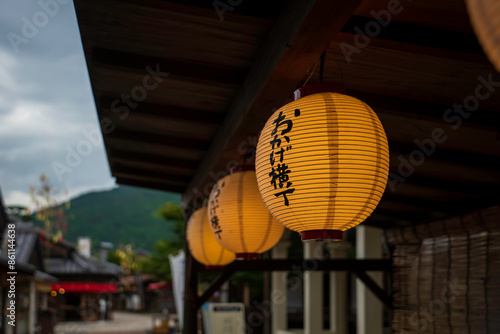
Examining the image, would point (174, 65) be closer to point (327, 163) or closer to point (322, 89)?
point (322, 89)

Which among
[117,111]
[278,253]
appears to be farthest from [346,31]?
[278,253]

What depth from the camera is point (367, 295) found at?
7680mm

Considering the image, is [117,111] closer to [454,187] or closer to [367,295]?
[454,187]

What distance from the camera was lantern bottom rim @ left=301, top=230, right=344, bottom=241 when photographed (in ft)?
7.18

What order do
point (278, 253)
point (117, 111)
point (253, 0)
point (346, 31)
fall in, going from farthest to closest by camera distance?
1. point (278, 253)
2. point (117, 111)
3. point (253, 0)
4. point (346, 31)

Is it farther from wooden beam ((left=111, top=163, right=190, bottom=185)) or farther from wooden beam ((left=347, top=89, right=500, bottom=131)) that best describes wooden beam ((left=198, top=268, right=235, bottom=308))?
wooden beam ((left=347, top=89, right=500, bottom=131))

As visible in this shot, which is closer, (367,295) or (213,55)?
(213,55)

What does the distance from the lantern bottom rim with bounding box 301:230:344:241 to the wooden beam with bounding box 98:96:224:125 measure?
2.07 meters

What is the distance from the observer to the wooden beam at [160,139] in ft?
16.3

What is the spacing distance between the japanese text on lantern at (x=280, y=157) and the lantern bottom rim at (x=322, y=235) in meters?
0.18

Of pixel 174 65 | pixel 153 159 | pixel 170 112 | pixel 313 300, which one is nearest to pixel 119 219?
pixel 313 300

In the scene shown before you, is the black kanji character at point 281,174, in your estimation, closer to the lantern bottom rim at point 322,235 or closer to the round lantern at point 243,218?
the lantern bottom rim at point 322,235

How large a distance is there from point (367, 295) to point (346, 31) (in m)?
6.10

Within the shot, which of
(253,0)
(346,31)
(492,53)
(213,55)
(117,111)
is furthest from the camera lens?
(117,111)
